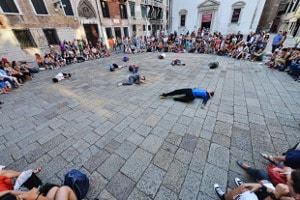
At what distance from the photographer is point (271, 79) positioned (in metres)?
5.58

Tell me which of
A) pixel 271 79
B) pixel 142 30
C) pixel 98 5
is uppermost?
pixel 98 5

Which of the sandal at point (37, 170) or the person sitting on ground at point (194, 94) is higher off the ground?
the person sitting on ground at point (194, 94)

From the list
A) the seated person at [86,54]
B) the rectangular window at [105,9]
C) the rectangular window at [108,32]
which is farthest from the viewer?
the rectangular window at [108,32]

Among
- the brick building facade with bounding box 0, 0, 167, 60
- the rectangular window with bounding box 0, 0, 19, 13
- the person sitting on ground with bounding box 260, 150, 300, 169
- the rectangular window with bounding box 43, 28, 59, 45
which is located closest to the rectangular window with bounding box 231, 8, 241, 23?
the brick building facade with bounding box 0, 0, 167, 60

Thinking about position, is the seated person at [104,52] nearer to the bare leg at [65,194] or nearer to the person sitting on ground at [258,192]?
the bare leg at [65,194]

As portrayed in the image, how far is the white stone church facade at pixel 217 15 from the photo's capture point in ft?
55.1

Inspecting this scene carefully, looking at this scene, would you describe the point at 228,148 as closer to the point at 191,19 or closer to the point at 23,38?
the point at 23,38

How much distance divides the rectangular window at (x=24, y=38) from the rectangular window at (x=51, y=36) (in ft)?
3.76

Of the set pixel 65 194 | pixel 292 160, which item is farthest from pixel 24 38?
pixel 292 160

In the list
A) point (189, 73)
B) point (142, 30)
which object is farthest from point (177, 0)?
point (189, 73)

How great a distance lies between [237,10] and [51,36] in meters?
22.0

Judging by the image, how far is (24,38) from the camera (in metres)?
9.87

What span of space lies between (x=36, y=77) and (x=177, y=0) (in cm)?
2211

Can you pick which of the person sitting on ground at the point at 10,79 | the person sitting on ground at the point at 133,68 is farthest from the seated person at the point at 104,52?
the person sitting on ground at the point at 10,79
